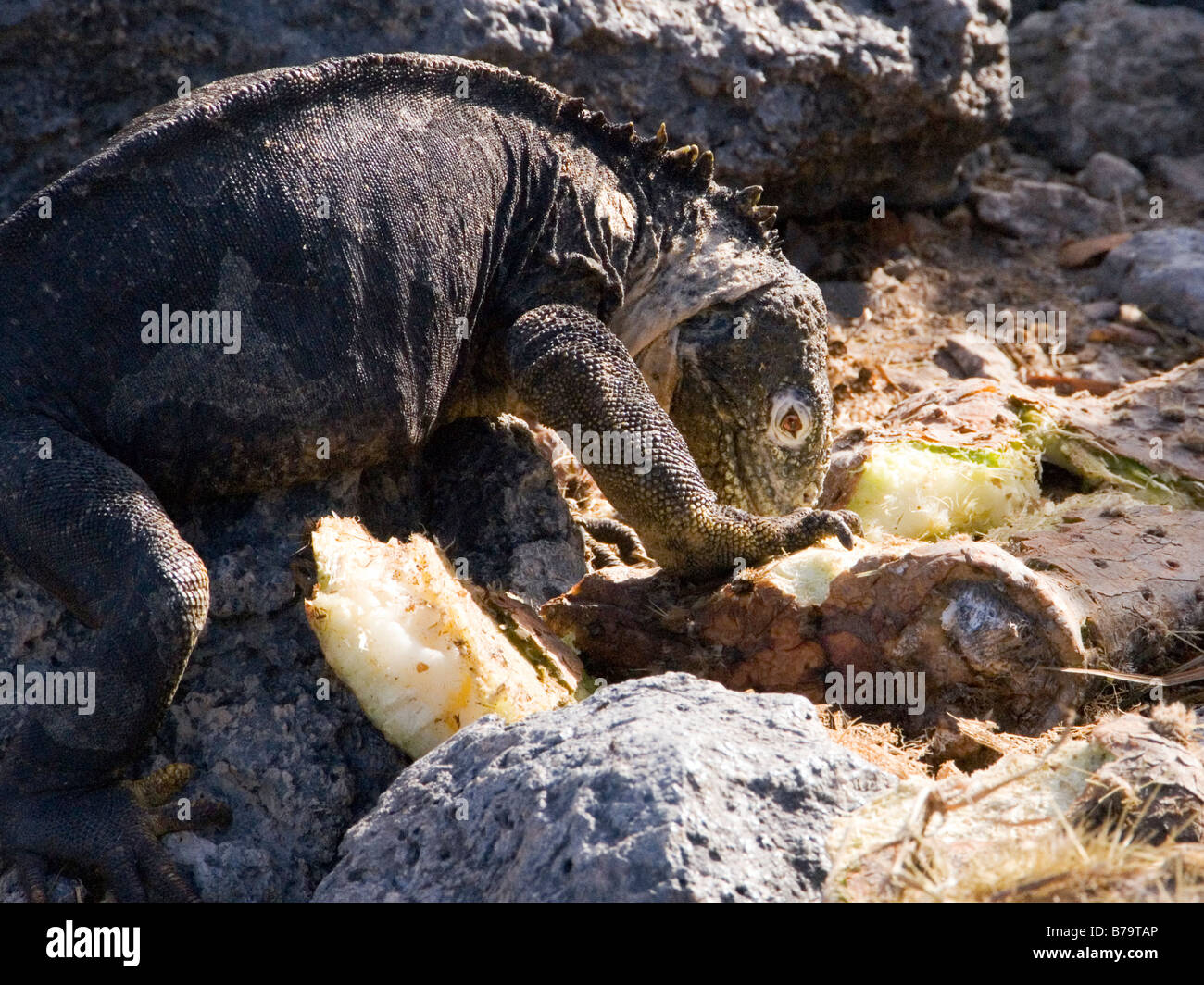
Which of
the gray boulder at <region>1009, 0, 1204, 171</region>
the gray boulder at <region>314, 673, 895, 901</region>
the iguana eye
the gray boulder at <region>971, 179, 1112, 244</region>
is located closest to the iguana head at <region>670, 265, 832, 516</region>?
the iguana eye

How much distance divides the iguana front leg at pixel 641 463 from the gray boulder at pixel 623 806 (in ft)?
3.14

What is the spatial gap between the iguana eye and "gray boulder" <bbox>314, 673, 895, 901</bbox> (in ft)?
5.70

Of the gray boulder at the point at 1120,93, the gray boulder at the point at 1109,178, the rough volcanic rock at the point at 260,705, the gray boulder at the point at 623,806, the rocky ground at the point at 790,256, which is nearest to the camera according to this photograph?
the gray boulder at the point at 623,806

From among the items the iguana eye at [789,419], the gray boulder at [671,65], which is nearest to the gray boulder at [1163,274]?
the gray boulder at [671,65]

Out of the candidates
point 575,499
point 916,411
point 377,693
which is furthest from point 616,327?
point 377,693

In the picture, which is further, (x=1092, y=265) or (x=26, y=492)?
(x=1092, y=265)

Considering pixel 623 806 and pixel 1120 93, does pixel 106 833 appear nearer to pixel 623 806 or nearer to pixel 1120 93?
pixel 623 806

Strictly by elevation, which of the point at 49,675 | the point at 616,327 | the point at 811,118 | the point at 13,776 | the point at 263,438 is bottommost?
the point at 13,776

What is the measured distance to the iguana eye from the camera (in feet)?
14.8

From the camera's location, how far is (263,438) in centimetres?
366

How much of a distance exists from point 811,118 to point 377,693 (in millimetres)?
4261

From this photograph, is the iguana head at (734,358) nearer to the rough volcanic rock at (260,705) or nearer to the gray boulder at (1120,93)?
the rough volcanic rock at (260,705)

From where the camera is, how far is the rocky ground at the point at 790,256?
253 cm
